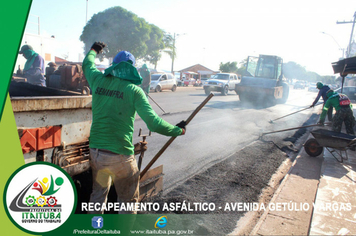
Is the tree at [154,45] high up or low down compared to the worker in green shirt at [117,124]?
up

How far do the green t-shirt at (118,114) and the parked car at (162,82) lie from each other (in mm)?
18610

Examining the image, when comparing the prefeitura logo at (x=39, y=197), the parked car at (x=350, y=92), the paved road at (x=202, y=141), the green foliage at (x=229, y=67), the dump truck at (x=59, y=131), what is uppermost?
the green foliage at (x=229, y=67)

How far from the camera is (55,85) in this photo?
13.1ft

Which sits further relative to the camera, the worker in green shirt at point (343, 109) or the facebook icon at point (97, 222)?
the worker in green shirt at point (343, 109)

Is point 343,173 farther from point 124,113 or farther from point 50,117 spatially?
point 50,117

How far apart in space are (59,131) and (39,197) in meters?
0.67

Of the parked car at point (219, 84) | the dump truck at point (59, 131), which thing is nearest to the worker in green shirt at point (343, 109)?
the dump truck at point (59, 131)

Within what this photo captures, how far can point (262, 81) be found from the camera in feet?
54.5

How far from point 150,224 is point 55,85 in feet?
7.76

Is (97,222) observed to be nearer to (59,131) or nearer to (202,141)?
(59,131)

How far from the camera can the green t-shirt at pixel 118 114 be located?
2.44m

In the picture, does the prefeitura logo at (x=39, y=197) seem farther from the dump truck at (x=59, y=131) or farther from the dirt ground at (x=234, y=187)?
the dirt ground at (x=234, y=187)

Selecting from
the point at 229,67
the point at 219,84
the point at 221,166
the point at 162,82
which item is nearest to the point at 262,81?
the point at 219,84

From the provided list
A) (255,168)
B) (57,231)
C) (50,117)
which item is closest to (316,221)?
(255,168)
